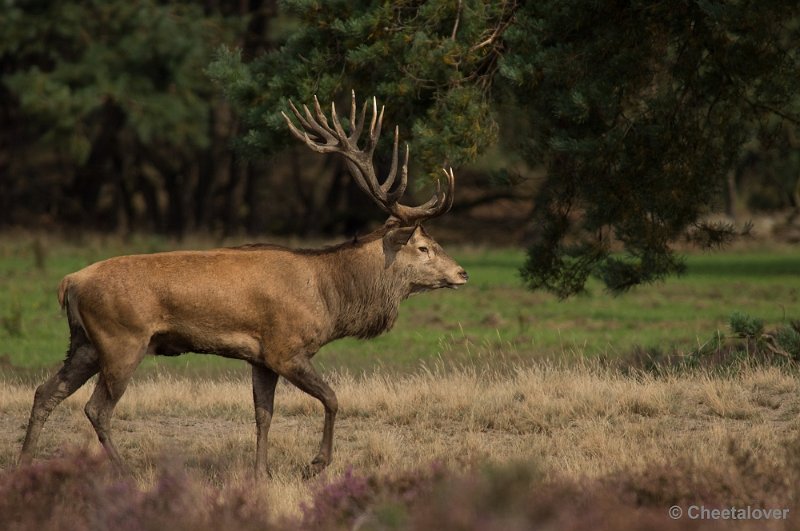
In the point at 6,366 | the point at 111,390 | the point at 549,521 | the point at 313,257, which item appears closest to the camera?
the point at 549,521

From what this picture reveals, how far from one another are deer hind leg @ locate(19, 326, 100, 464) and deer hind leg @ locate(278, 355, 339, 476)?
146cm

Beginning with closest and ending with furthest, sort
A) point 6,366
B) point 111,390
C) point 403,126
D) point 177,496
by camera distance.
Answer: point 177,496, point 111,390, point 403,126, point 6,366

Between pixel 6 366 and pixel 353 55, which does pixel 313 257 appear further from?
pixel 6 366

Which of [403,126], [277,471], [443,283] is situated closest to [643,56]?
[403,126]

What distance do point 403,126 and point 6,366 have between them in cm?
592

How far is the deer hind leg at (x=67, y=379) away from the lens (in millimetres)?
10109

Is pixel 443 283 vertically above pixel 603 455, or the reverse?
pixel 443 283

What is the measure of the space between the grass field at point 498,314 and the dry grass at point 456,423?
321 centimetres

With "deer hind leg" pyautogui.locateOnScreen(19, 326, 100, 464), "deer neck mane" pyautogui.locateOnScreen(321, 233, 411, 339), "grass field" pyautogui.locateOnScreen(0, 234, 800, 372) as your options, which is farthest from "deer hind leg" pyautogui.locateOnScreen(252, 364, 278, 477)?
"grass field" pyautogui.locateOnScreen(0, 234, 800, 372)

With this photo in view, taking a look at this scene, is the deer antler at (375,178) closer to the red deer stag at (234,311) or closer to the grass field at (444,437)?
the red deer stag at (234,311)

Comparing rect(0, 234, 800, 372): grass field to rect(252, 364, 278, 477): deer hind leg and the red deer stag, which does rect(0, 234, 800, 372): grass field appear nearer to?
the red deer stag

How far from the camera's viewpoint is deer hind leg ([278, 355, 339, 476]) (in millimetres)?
9828

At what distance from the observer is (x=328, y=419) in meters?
9.90

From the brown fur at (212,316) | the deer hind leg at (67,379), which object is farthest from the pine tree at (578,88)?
the deer hind leg at (67,379)
